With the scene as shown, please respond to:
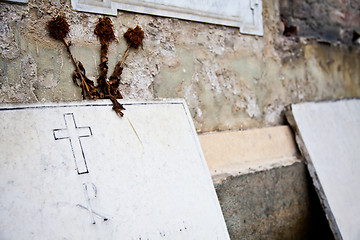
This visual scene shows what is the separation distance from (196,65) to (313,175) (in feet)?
3.41

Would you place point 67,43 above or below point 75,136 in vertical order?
above

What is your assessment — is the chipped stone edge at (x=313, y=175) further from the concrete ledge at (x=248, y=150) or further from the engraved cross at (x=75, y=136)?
the engraved cross at (x=75, y=136)

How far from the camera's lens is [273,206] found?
213 centimetres

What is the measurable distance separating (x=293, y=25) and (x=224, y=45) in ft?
2.46

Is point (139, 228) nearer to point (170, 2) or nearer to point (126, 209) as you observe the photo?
point (126, 209)

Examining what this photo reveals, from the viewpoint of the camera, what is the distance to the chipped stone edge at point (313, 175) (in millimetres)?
2039

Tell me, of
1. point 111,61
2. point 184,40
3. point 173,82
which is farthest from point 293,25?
point 111,61

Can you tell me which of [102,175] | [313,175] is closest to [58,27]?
[102,175]

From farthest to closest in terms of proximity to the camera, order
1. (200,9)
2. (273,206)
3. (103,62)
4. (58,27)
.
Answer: (273,206), (200,9), (103,62), (58,27)

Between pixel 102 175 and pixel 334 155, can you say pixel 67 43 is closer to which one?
pixel 102 175

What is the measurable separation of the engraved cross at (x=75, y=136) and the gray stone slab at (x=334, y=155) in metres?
1.49

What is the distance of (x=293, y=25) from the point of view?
2.58m

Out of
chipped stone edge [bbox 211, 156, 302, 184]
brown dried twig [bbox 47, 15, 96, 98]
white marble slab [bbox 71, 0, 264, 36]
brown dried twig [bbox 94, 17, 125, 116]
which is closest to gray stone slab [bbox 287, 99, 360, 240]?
chipped stone edge [bbox 211, 156, 302, 184]

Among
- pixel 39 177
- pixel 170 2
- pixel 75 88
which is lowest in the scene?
pixel 39 177
